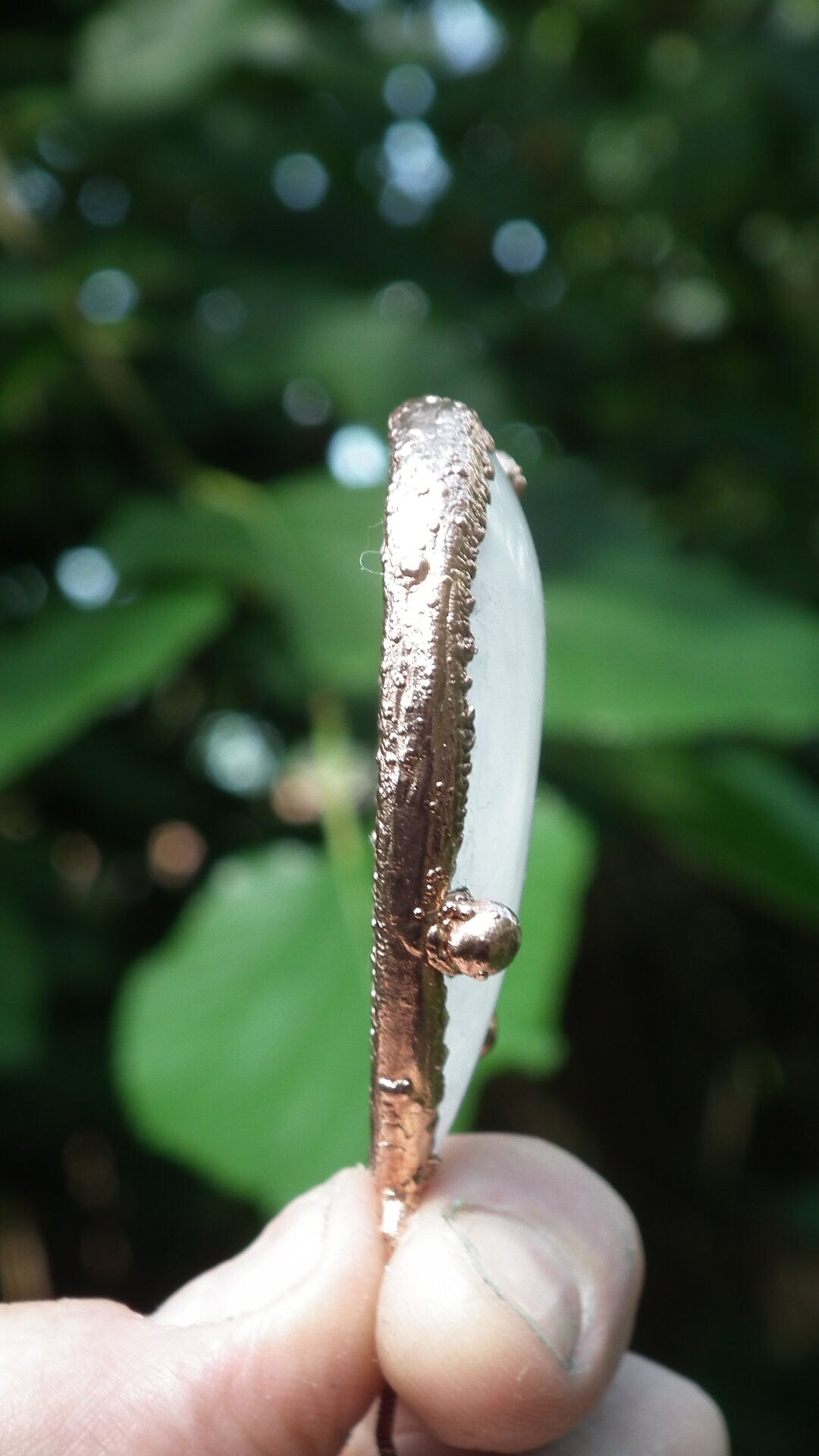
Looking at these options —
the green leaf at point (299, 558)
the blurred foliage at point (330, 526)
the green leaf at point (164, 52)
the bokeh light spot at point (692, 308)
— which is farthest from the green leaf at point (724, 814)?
the bokeh light spot at point (692, 308)

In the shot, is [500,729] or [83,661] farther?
[83,661]

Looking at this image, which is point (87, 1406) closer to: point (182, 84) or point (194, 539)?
point (194, 539)

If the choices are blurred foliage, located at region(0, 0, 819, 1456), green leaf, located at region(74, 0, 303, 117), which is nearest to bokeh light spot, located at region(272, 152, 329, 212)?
blurred foliage, located at region(0, 0, 819, 1456)

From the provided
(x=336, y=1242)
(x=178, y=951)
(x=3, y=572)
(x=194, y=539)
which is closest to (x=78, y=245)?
(x=3, y=572)

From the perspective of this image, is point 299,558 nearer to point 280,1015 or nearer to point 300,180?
point 280,1015

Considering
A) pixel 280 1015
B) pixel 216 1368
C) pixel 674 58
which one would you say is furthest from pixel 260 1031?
pixel 674 58

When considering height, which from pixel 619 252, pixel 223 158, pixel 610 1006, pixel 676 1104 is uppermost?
pixel 619 252

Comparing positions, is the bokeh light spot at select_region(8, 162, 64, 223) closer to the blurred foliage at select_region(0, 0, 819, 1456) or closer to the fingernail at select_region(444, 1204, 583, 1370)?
the blurred foliage at select_region(0, 0, 819, 1456)

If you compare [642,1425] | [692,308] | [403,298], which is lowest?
[642,1425]
